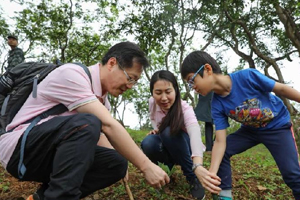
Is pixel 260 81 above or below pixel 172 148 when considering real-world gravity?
above

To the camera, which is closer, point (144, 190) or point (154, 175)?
point (154, 175)

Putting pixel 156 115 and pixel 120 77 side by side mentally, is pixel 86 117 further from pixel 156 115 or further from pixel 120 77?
pixel 156 115

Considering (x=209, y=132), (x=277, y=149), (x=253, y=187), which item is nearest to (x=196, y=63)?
(x=277, y=149)

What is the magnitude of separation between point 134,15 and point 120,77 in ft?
20.2

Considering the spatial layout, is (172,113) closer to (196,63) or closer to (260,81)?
(196,63)

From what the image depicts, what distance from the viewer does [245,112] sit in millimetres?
2457

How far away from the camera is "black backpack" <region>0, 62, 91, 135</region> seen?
1.81 m

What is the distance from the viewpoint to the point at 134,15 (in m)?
7.71

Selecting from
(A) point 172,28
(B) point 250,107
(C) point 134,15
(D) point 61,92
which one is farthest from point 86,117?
(A) point 172,28

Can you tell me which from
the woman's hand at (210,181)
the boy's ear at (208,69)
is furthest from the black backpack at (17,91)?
the woman's hand at (210,181)

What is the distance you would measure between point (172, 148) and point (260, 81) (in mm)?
1122

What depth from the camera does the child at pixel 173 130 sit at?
275cm

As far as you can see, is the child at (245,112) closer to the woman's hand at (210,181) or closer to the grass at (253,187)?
the woman's hand at (210,181)

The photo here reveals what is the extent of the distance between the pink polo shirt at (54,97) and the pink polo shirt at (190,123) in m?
1.22
